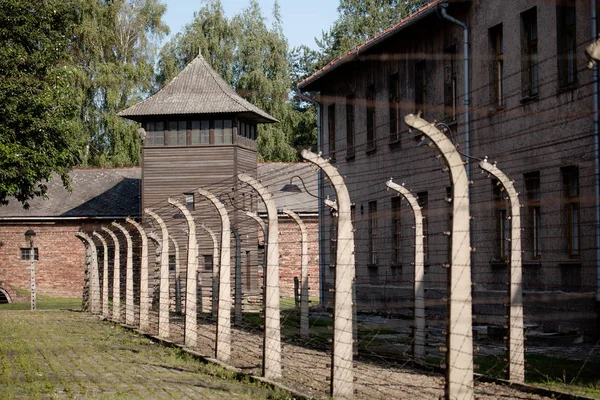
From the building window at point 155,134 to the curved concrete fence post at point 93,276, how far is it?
46.0 ft

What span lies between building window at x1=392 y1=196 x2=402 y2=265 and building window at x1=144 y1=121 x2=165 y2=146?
19.6m

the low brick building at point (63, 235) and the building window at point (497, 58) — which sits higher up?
the building window at point (497, 58)

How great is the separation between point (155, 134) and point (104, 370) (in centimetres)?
3295

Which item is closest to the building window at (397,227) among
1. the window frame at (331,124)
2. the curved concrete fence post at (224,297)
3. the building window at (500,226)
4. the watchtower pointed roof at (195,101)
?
the building window at (500,226)

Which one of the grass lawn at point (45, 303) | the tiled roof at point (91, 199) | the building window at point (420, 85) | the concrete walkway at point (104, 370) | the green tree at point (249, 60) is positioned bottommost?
the grass lawn at point (45, 303)

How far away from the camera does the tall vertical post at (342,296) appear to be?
11164 mm

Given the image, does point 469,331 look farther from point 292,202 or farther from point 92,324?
point 292,202

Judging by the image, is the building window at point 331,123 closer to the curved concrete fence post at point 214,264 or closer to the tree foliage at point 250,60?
the curved concrete fence post at point 214,264

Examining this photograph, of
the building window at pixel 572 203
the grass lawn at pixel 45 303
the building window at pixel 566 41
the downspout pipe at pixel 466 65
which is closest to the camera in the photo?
the building window at pixel 572 203

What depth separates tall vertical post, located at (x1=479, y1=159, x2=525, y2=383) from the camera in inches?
478

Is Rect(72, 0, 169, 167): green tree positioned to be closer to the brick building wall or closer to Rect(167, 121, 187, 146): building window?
the brick building wall

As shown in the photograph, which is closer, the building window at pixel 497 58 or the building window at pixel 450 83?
the building window at pixel 497 58

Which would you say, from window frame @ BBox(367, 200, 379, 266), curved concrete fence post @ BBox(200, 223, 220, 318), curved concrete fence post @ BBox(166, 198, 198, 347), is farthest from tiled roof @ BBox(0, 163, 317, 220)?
curved concrete fence post @ BBox(166, 198, 198, 347)

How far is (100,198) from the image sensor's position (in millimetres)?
56219
